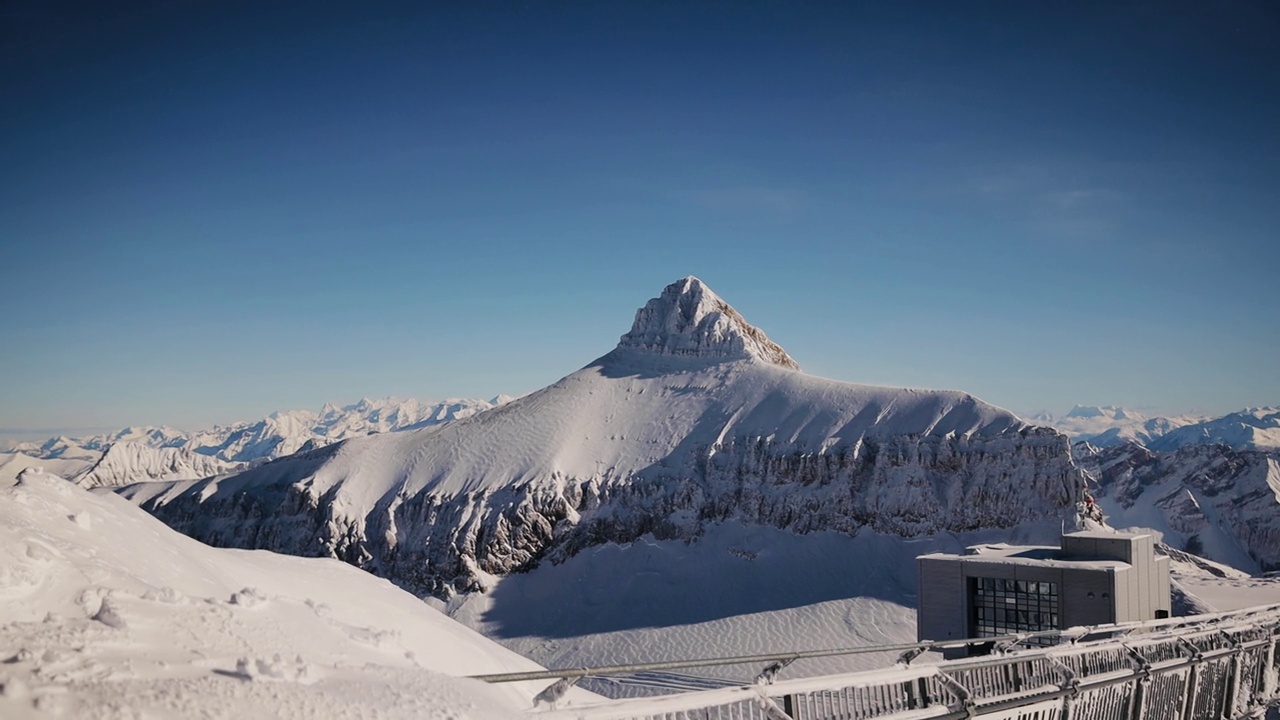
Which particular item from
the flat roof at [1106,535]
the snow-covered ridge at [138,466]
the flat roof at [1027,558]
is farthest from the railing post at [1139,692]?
the snow-covered ridge at [138,466]

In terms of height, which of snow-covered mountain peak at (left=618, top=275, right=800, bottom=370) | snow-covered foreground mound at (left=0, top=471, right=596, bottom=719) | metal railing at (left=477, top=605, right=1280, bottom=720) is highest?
snow-covered mountain peak at (left=618, top=275, right=800, bottom=370)

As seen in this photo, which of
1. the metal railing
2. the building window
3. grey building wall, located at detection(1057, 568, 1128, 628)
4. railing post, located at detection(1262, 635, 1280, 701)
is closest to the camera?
the metal railing

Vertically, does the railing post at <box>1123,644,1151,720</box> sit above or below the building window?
above

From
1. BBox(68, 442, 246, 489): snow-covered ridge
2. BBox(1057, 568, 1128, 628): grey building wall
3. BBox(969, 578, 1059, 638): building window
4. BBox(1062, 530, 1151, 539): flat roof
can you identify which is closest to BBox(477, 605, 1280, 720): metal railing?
Result: BBox(1057, 568, 1128, 628): grey building wall

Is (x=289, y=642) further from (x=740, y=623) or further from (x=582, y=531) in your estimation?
(x=582, y=531)

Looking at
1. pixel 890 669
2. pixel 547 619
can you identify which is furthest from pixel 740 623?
pixel 890 669

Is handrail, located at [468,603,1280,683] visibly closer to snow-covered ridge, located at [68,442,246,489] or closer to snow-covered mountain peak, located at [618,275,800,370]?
snow-covered mountain peak, located at [618,275,800,370]

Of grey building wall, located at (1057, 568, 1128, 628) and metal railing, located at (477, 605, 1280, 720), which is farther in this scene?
grey building wall, located at (1057, 568, 1128, 628)
